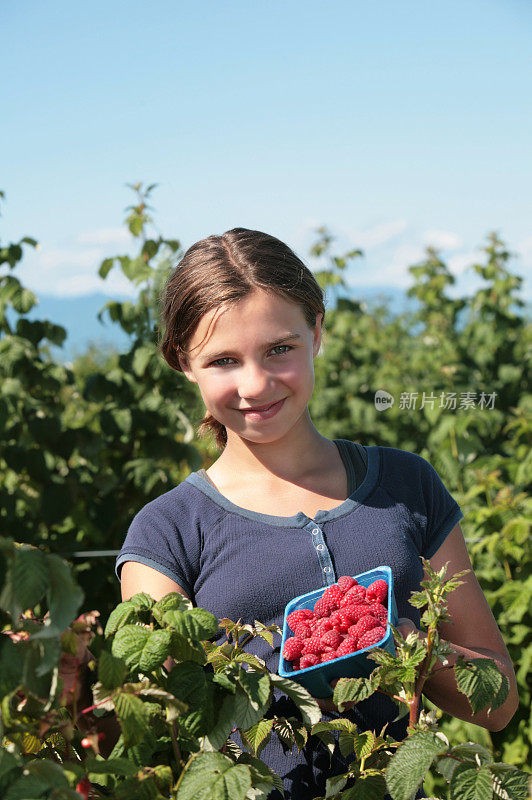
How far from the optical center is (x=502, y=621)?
109 inches

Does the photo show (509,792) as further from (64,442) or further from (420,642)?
(64,442)

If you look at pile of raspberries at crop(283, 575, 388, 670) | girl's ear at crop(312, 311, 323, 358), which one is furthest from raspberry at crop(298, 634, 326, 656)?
girl's ear at crop(312, 311, 323, 358)

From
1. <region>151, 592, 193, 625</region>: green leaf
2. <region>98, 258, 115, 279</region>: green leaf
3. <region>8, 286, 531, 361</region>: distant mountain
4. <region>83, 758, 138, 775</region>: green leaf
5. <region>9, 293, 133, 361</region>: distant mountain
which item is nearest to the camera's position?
<region>83, 758, 138, 775</region>: green leaf

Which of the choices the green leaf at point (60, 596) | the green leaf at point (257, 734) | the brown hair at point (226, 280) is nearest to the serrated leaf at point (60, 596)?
the green leaf at point (60, 596)

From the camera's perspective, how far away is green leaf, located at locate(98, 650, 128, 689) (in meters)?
0.87

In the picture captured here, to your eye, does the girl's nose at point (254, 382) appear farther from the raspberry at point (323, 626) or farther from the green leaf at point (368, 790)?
the green leaf at point (368, 790)

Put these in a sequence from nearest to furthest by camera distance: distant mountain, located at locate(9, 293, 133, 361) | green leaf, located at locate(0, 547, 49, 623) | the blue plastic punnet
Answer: green leaf, located at locate(0, 547, 49, 623) → the blue plastic punnet → distant mountain, located at locate(9, 293, 133, 361)

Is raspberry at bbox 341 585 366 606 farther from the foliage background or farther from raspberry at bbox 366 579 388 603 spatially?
the foliage background

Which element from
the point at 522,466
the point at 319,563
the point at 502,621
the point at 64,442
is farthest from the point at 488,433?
the point at 319,563

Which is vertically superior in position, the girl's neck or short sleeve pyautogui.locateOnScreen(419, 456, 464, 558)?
the girl's neck

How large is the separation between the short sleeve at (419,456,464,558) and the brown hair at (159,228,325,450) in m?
0.36

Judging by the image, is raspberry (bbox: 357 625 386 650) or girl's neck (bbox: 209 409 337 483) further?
girl's neck (bbox: 209 409 337 483)

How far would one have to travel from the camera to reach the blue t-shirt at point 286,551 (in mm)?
1350

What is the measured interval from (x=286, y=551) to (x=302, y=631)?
203 millimetres
